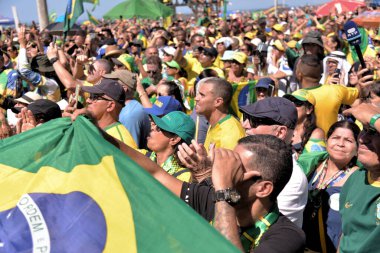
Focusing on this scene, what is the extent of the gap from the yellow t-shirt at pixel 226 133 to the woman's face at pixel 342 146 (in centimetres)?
80

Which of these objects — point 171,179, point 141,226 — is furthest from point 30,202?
point 171,179

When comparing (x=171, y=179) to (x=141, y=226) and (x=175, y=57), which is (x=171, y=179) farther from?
(x=175, y=57)

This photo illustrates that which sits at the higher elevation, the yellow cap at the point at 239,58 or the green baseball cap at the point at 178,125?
the green baseball cap at the point at 178,125

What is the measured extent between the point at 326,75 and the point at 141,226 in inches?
223

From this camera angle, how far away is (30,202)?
246 cm

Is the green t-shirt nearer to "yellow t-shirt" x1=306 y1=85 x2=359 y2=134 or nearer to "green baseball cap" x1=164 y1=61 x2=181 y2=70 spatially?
"yellow t-shirt" x1=306 y1=85 x2=359 y2=134

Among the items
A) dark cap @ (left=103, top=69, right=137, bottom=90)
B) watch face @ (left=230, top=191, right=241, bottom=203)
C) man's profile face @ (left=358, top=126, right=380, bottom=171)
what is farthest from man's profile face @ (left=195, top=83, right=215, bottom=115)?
watch face @ (left=230, top=191, right=241, bottom=203)

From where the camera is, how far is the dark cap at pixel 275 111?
382 cm

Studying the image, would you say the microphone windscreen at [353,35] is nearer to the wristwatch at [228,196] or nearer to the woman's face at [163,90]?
the woman's face at [163,90]

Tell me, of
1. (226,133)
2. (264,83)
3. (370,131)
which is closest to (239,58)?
(264,83)

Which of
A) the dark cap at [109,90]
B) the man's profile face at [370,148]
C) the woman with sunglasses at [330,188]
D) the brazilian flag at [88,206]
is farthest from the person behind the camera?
the dark cap at [109,90]

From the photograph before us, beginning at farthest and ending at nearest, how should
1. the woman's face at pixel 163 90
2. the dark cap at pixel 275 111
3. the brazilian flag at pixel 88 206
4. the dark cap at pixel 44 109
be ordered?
the woman's face at pixel 163 90 < the dark cap at pixel 44 109 < the dark cap at pixel 275 111 < the brazilian flag at pixel 88 206

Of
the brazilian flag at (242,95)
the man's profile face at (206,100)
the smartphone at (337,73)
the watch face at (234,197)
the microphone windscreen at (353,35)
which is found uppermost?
the microphone windscreen at (353,35)

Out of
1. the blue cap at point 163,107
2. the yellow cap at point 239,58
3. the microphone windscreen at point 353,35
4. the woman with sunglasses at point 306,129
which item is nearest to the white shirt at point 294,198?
the woman with sunglasses at point 306,129
